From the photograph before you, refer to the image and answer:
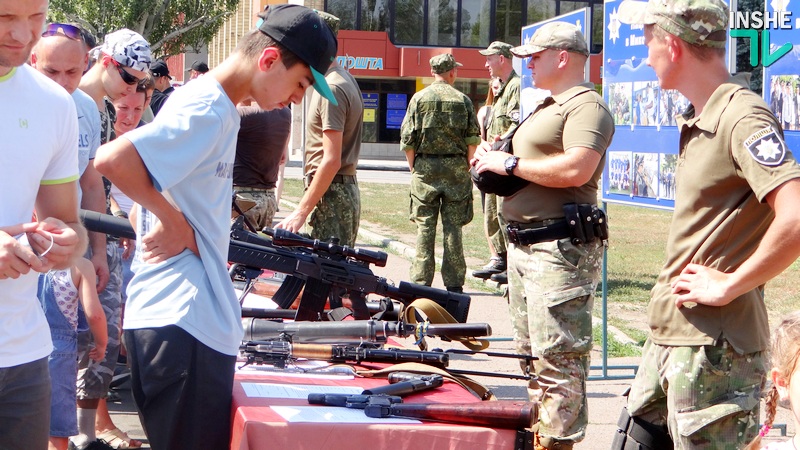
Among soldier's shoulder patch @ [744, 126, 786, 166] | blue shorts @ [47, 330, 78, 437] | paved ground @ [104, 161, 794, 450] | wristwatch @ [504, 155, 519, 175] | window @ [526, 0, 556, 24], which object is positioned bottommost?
paved ground @ [104, 161, 794, 450]

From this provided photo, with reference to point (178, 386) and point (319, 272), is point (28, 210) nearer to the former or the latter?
point (178, 386)

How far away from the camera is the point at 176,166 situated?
8.77 feet

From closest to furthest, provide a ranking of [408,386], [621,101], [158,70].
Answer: [408,386], [621,101], [158,70]

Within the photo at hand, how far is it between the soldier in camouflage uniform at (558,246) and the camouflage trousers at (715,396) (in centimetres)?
127

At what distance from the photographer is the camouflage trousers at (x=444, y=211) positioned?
367 inches

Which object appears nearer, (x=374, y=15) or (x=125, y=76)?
(x=125, y=76)

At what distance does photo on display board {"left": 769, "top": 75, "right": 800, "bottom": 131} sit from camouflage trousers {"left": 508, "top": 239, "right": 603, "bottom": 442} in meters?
1.01

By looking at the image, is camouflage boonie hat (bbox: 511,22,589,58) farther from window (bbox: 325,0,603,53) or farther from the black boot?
window (bbox: 325,0,603,53)

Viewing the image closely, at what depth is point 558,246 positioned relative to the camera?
4453 millimetres

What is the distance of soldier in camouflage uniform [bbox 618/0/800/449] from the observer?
2.97 meters

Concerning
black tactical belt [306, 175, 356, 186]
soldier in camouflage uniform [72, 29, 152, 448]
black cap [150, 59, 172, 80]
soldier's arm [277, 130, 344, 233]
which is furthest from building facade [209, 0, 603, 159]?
soldier in camouflage uniform [72, 29, 152, 448]

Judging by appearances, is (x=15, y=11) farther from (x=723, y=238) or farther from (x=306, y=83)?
(x=723, y=238)

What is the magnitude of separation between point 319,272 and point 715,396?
1.83 m

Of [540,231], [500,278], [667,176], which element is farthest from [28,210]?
[500,278]
